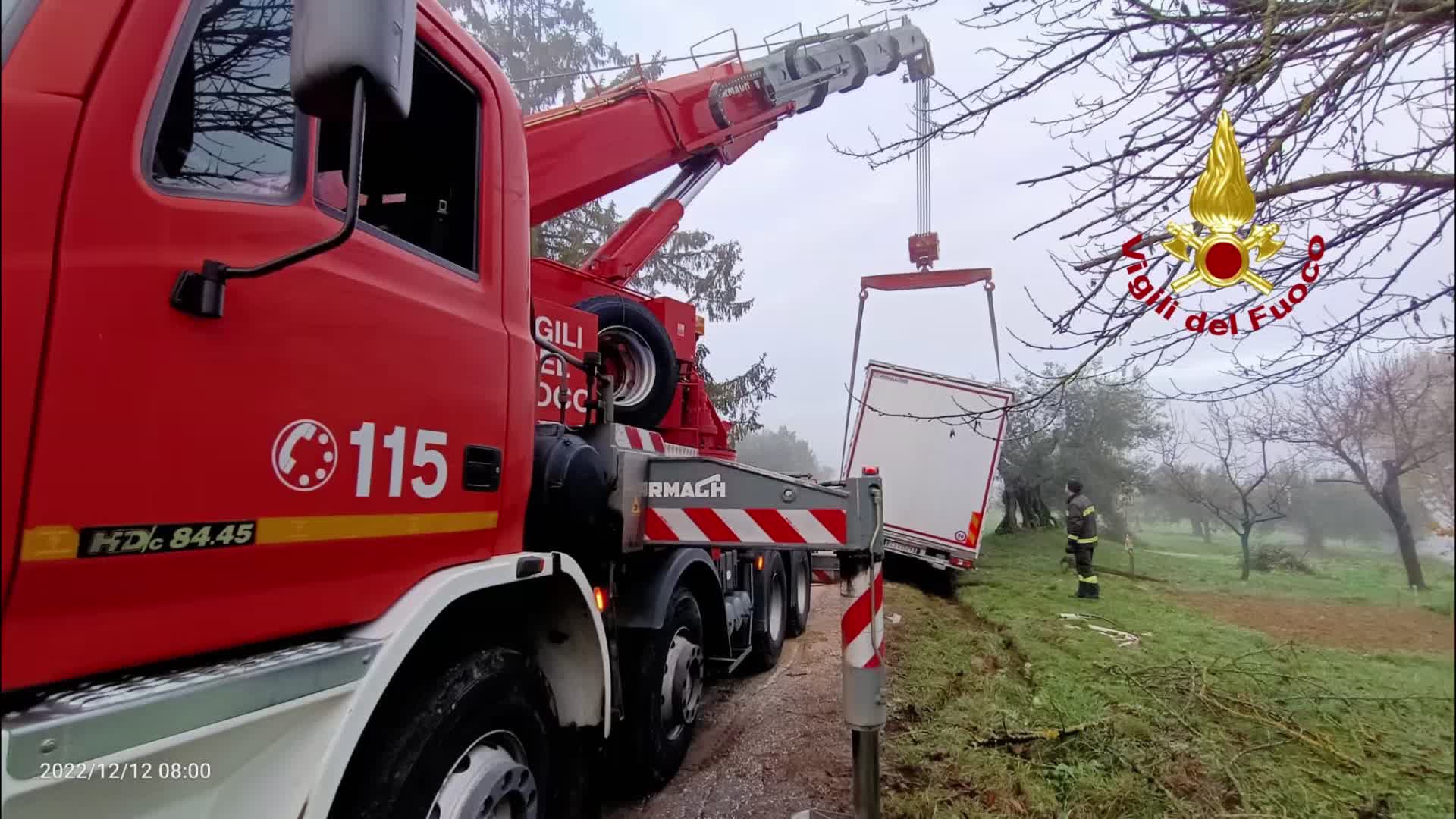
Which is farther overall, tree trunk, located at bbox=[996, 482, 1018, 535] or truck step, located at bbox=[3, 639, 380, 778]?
tree trunk, located at bbox=[996, 482, 1018, 535]

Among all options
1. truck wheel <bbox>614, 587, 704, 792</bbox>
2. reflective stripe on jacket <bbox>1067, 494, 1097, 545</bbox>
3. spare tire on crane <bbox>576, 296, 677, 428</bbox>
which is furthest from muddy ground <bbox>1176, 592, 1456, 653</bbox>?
spare tire on crane <bbox>576, 296, 677, 428</bbox>

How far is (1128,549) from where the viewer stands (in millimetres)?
3100

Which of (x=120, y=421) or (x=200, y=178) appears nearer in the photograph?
(x=120, y=421)

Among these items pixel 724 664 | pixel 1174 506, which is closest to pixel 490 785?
pixel 1174 506

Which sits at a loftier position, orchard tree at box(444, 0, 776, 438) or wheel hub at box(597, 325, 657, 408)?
orchard tree at box(444, 0, 776, 438)

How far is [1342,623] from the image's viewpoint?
1060 millimetres

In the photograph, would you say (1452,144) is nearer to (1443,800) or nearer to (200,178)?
(1443,800)

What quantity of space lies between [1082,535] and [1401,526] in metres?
4.06

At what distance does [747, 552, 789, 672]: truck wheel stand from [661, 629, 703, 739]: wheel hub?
177 cm

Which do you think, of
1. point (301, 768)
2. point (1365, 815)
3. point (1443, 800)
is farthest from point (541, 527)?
point (1365, 815)

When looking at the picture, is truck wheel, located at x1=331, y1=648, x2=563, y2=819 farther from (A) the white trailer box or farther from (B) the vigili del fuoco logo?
(A) the white trailer box

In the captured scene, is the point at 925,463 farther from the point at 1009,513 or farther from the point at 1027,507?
the point at 1027,507

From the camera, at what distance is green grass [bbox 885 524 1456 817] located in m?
1.13

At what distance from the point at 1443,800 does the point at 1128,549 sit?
241 cm
